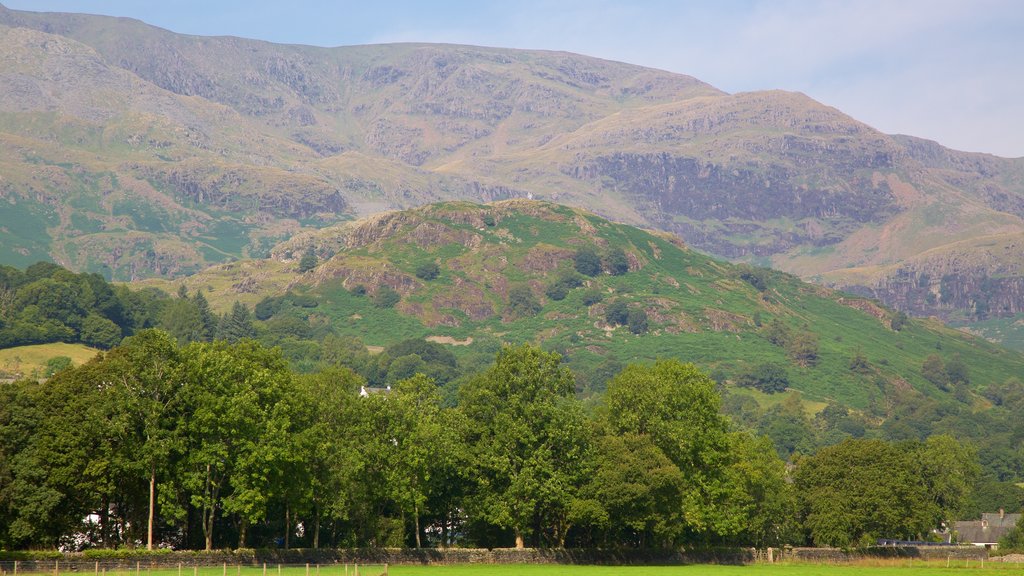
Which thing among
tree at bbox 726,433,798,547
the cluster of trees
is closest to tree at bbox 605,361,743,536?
the cluster of trees

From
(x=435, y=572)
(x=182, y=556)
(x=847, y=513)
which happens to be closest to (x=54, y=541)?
(x=182, y=556)

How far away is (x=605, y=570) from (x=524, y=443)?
16061mm

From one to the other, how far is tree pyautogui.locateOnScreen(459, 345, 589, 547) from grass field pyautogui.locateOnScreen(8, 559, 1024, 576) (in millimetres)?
6540

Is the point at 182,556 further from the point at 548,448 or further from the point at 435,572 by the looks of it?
the point at 548,448

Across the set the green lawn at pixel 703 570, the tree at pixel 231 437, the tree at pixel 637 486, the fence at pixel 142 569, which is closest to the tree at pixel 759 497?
the green lawn at pixel 703 570

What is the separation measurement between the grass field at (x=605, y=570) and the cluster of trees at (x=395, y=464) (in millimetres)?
5122

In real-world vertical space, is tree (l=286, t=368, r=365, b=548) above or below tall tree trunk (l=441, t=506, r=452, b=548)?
above

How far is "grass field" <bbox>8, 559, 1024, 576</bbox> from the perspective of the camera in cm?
9444

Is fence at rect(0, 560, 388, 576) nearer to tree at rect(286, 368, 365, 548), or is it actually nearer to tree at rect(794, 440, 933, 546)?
tree at rect(286, 368, 365, 548)

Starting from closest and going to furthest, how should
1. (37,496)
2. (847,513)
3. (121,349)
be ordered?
(37,496), (121,349), (847,513)

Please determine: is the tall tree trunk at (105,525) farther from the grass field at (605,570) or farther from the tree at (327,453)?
the tree at (327,453)

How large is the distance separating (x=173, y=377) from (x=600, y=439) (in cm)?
4708

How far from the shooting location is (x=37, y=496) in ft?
328

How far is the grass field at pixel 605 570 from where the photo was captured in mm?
94438
